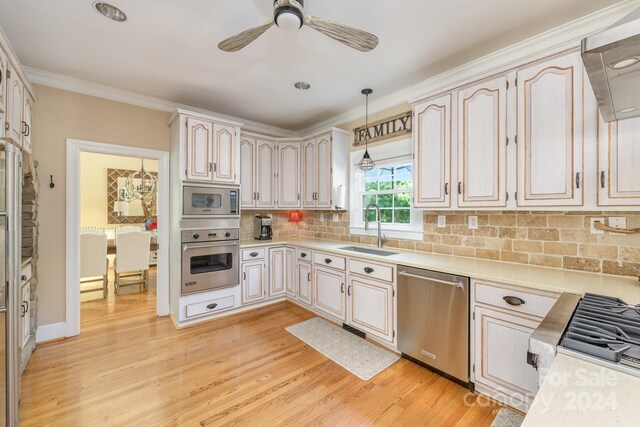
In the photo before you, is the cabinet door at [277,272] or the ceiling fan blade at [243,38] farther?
the cabinet door at [277,272]

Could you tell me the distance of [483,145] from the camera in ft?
7.29

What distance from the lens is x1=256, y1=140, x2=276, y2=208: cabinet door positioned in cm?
398

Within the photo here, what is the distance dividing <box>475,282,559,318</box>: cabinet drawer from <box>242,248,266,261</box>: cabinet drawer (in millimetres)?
2601

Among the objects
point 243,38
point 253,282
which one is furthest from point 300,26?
point 253,282

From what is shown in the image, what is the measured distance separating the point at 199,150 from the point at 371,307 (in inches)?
101

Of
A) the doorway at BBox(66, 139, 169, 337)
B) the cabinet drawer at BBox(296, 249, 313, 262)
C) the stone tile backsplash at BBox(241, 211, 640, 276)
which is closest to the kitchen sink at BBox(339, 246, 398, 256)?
the stone tile backsplash at BBox(241, 211, 640, 276)

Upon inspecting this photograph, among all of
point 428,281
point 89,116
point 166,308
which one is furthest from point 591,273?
point 89,116

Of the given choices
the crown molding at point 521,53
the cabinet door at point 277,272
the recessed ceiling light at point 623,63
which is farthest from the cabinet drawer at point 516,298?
the cabinet door at point 277,272

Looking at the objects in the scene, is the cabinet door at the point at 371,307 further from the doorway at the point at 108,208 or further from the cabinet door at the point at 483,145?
the doorway at the point at 108,208

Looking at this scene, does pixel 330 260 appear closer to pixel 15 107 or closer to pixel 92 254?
pixel 15 107

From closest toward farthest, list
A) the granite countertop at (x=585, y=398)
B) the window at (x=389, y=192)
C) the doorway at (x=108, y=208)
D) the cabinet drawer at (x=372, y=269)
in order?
the granite countertop at (x=585, y=398)
the cabinet drawer at (x=372, y=269)
the doorway at (x=108, y=208)
the window at (x=389, y=192)

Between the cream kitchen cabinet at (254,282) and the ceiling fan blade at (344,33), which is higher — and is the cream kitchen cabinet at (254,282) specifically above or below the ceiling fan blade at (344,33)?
below

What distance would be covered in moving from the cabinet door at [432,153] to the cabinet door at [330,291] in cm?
118

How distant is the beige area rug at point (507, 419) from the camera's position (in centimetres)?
173
